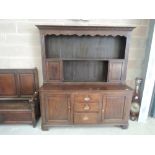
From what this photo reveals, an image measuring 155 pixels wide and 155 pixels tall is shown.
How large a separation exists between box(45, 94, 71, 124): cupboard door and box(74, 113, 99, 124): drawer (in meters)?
0.12

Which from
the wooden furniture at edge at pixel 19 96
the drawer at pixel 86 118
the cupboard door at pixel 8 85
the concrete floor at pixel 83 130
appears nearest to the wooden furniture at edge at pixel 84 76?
the drawer at pixel 86 118

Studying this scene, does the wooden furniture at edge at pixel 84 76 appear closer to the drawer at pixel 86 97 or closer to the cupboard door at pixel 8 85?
the drawer at pixel 86 97

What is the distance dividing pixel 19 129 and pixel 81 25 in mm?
1837

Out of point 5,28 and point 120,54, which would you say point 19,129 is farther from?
point 120,54

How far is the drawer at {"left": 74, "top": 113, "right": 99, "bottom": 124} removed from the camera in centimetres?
223

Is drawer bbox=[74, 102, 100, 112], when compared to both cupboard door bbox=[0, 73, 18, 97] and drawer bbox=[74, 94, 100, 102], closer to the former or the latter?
drawer bbox=[74, 94, 100, 102]

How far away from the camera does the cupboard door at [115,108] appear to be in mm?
2174

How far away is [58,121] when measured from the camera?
2.24 metres

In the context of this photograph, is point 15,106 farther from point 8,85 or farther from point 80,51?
point 80,51

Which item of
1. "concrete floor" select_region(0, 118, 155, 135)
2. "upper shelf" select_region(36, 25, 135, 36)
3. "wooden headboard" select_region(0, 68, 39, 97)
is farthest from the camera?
"wooden headboard" select_region(0, 68, 39, 97)

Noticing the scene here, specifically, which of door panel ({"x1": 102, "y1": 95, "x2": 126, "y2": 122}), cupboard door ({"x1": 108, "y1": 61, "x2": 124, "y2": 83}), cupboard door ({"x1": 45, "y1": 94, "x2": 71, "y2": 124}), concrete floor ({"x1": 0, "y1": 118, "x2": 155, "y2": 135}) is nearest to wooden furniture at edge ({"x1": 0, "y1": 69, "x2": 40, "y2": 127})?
concrete floor ({"x1": 0, "y1": 118, "x2": 155, "y2": 135})

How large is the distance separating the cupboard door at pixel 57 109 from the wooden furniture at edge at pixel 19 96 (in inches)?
9.9
